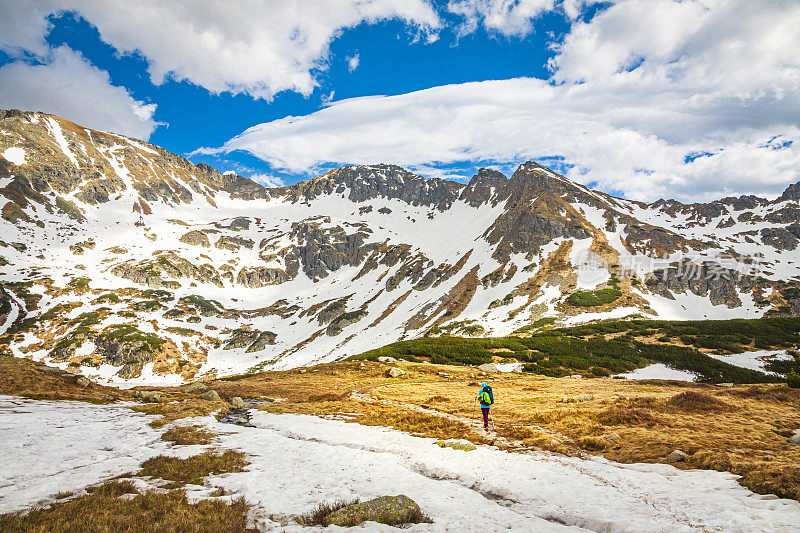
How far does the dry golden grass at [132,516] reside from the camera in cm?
776

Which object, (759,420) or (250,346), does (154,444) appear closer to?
(759,420)

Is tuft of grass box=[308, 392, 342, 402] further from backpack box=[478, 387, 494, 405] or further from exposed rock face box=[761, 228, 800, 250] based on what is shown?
exposed rock face box=[761, 228, 800, 250]

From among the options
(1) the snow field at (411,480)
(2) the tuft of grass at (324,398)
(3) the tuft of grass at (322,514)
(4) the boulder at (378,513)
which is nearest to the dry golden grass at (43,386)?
(1) the snow field at (411,480)

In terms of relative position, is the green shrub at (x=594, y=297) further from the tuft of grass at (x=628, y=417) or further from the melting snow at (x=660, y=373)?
the tuft of grass at (x=628, y=417)

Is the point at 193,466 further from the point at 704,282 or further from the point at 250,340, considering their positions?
the point at 704,282

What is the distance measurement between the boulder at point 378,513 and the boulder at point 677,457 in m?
11.4

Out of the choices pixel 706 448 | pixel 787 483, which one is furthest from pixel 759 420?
pixel 787 483

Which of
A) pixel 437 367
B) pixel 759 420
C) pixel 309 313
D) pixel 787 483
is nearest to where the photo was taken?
pixel 787 483

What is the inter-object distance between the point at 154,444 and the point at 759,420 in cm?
3097

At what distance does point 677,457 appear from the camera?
13.6m

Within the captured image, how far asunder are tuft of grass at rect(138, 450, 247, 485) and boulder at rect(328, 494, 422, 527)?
6.34 meters

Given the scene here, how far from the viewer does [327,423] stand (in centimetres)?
2238

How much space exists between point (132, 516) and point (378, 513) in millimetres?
6155

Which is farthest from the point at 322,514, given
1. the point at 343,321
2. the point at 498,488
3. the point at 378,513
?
the point at 343,321
